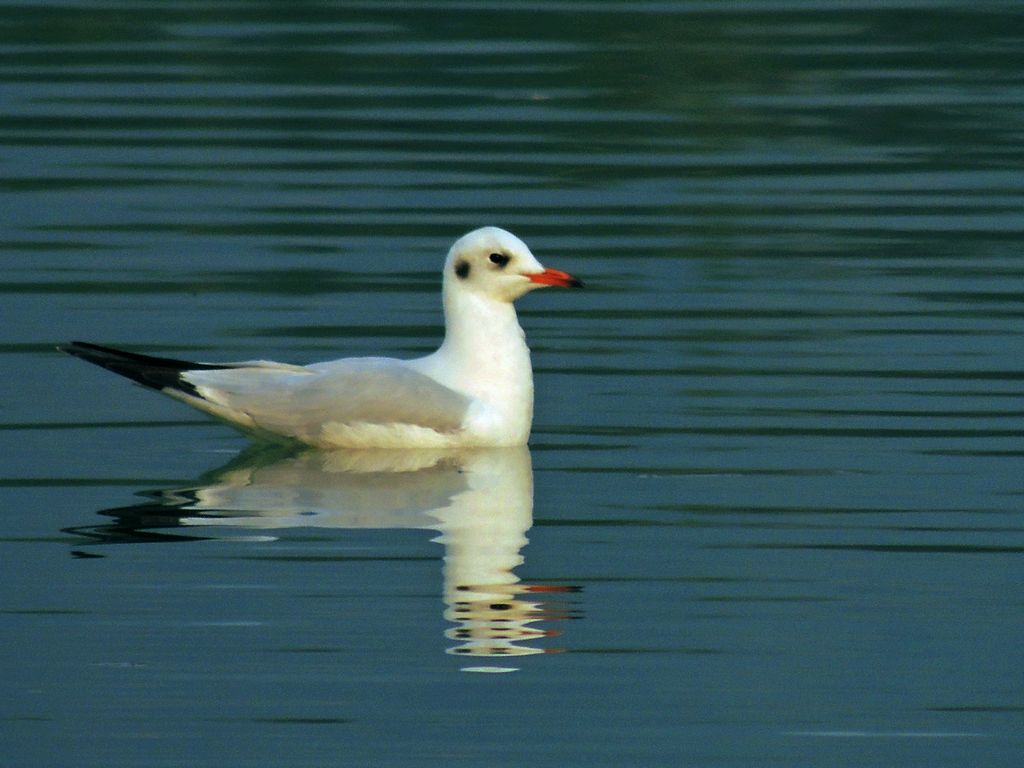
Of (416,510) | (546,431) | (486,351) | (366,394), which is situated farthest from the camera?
(546,431)

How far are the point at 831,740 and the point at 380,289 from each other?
7184mm

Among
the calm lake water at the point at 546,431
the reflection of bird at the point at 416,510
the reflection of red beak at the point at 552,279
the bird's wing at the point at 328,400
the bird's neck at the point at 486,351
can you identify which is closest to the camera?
the calm lake water at the point at 546,431

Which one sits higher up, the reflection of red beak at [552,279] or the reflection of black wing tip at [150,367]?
the reflection of red beak at [552,279]

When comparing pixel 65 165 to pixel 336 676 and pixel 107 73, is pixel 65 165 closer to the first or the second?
pixel 107 73

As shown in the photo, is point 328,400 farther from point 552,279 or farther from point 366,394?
point 552,279

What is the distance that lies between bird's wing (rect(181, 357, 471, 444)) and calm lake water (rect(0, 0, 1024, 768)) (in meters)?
0.18

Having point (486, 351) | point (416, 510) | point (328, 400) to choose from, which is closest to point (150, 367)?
point (328, 400)

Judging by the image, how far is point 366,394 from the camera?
11.2m

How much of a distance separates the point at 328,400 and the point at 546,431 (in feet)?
3.32

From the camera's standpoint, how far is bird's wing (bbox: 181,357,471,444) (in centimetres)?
1121

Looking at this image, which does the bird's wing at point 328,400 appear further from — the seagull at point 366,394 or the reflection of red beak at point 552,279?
the reflection of red beak at point 552,279

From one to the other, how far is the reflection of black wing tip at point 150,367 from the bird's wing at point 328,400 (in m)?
0.03

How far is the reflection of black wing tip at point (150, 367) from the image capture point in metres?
11.3

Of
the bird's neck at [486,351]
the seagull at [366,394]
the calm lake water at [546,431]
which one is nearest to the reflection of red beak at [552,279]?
the seagull at [366,394]
